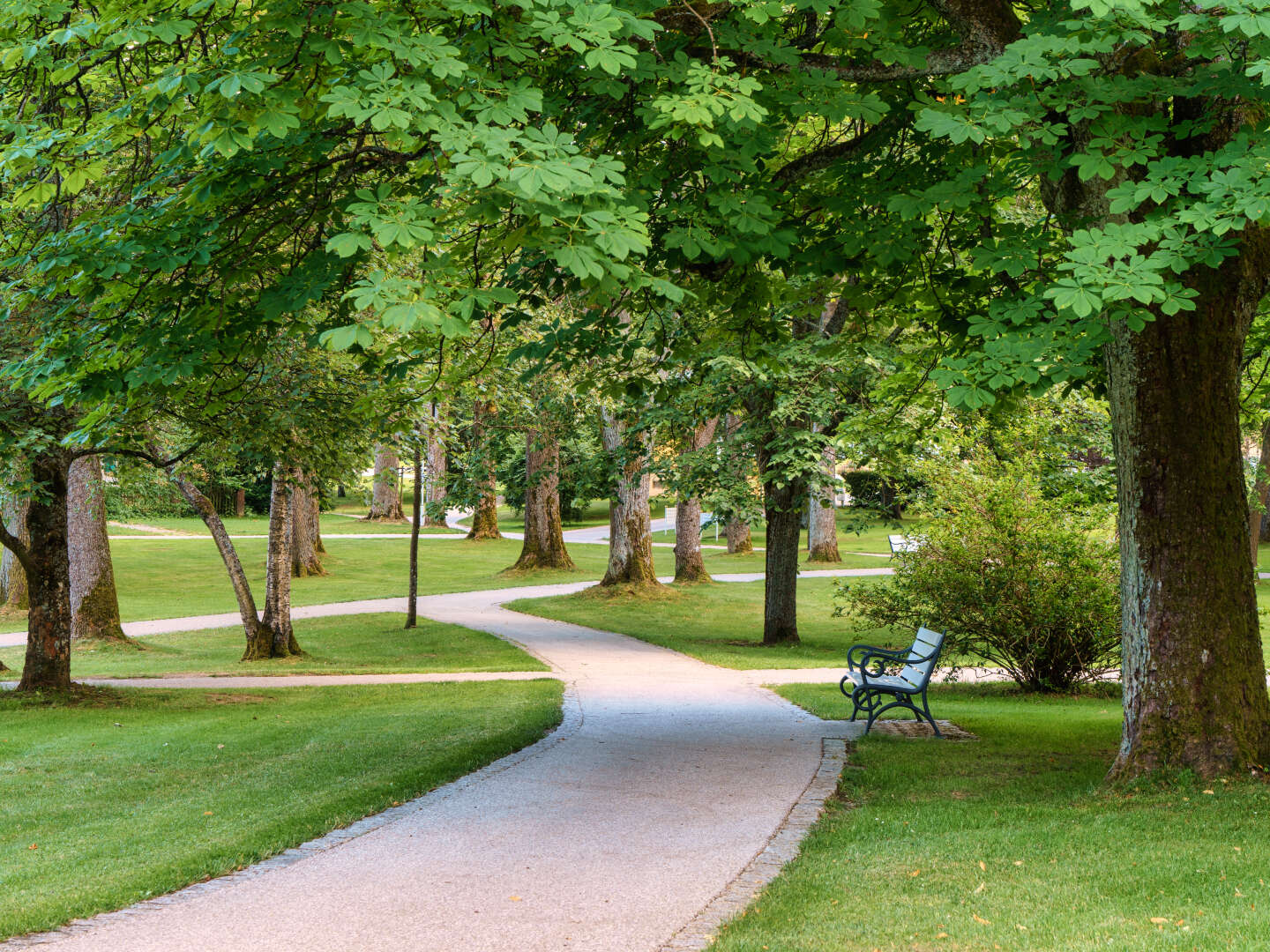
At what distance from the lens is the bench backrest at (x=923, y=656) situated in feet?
Result: 32.5

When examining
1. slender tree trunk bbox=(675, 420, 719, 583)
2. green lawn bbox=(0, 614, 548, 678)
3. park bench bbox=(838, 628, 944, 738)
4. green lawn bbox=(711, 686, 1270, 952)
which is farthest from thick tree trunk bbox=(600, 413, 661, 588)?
green lawn bbox=(711, 686, 1270, 952)

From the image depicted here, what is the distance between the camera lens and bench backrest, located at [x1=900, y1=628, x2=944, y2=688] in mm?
9914

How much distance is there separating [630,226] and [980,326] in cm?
212

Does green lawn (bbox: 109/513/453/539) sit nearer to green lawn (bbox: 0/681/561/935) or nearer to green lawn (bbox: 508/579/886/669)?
green lawn (bbox: 508/579/886/669)

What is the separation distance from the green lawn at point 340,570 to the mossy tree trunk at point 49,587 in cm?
1082

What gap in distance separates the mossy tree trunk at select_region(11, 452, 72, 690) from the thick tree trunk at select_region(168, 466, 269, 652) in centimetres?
374

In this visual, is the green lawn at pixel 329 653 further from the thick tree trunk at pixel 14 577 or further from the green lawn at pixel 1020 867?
the green lawn at pixel 1020 867

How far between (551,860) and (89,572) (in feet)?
53.1

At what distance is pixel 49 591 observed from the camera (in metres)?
12.2

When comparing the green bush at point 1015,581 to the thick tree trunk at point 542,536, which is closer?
the green bush at point 1015,581

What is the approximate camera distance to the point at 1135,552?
22.9ft

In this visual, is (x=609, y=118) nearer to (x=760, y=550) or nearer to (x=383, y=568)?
(x=383, y=568)

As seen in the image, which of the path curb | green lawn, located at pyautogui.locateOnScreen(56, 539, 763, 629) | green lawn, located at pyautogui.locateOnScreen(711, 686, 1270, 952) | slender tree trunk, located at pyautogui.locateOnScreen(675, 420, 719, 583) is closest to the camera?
green lawn, located at pyautogui.locateOnScreen(711, 686, 1270, 952)

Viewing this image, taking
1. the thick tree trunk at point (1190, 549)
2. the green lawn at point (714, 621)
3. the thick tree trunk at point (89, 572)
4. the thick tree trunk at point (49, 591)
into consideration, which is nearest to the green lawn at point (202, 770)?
the thick tree trunk at point (49, 591)
